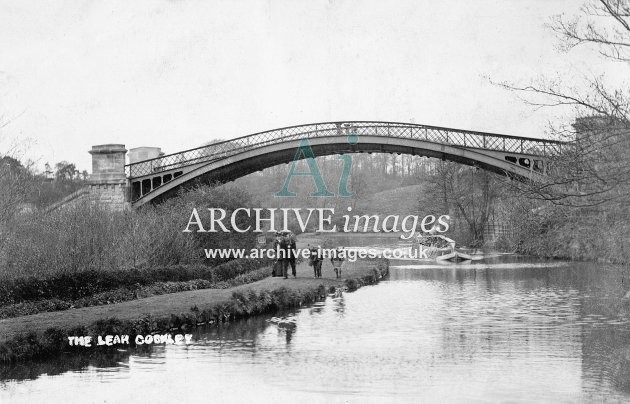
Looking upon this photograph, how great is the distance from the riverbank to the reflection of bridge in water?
1830cm

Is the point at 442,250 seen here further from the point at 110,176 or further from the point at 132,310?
the point at 132,310

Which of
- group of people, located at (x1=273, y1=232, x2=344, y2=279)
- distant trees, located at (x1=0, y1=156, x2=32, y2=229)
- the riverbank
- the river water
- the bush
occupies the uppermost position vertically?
distant trees, located at (x1=0, y1=156, x2=32, y2=229)

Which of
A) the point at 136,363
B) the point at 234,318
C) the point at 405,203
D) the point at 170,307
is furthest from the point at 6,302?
the point at 405,203

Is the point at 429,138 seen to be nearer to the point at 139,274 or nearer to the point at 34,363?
the point at 139,274

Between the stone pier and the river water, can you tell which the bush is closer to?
the river water

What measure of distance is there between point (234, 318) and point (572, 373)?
10693 mm

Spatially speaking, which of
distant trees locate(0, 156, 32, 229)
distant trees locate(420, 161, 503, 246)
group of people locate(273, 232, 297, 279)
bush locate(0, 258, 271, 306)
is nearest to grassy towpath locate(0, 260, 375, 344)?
group of people locate(273, 232, 297, 279)

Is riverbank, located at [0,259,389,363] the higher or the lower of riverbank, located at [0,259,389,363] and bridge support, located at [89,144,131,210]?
the lower

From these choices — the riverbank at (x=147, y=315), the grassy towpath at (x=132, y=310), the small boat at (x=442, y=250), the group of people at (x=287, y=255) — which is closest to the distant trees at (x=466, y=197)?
the small boat at (x=442, y=250)

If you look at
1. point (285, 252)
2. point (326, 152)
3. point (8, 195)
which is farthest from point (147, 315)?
point (326, 152)

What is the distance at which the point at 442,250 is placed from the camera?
57719 millimetres

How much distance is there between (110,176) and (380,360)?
40420mm

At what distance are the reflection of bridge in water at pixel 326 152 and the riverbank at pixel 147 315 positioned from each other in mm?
18297

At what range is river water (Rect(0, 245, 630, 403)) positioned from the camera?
49.8ft
